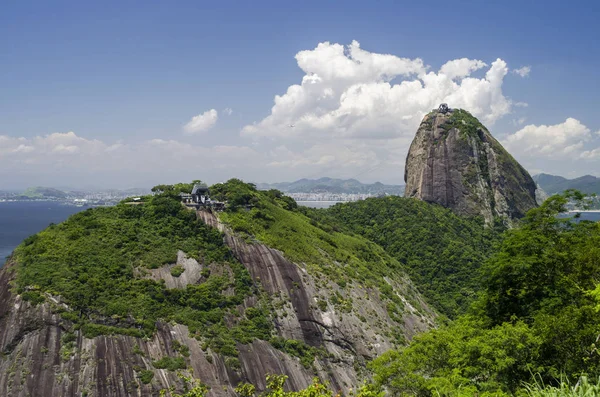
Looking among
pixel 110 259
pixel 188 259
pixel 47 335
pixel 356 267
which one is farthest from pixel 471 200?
pixel 47 335

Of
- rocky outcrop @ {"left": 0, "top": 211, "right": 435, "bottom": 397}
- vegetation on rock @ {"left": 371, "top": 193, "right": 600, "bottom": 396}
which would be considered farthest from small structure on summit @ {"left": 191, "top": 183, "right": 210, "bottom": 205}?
vegetation on rock @ {"left": 371, "top": 193, "right": 600, "bottom": 396}

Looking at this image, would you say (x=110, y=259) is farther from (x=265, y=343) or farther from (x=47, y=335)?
(x=265, y=343)

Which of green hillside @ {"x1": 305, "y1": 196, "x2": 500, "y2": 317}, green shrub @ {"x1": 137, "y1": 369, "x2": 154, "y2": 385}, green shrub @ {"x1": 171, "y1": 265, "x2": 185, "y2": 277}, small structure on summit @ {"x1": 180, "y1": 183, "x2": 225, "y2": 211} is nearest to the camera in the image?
green shrub @ {"x1": 137, "y1": 369, "x2": 154, "y2": 385}

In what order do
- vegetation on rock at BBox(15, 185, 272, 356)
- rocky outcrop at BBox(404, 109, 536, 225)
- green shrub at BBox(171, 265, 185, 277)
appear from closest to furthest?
1. vegetation on rock at BBox(15, 185, 272, 356)
2. green shrub at BBox(171, 265, 185, 277)
3. rocky outcrop at BBox(404, 109, 536, 225)

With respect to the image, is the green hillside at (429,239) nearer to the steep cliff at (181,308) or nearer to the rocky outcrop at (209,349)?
the steep cliff at (181,308)

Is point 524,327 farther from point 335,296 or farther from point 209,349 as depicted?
point 335,296

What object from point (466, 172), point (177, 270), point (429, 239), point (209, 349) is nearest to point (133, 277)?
point (177, 270)

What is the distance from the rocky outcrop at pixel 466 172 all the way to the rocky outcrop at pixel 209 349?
217 feet

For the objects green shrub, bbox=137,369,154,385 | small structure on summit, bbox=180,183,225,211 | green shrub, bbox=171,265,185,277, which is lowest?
green shrub, bbox=137,369,154,385

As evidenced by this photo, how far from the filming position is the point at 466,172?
114m

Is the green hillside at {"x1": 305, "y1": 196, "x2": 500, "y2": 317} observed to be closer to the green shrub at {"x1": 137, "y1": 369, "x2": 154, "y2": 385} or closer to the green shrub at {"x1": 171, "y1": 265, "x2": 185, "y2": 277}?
the green shrub at {"x1": 171, "y1": 265, "x2": 185, "y2": 277}

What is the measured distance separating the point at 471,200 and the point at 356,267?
66.6 m

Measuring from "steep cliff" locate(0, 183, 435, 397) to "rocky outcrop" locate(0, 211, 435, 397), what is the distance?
0.11 meters

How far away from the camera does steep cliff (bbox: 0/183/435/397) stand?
29.5m
